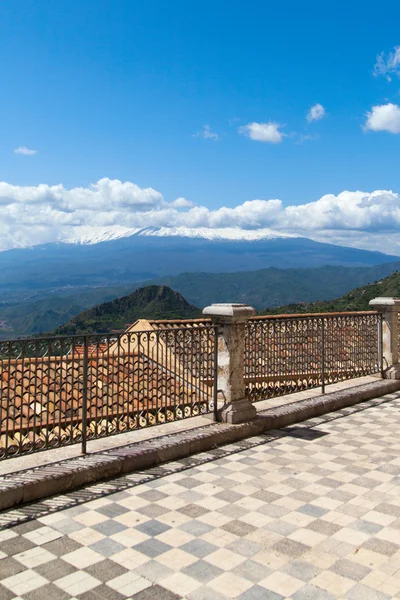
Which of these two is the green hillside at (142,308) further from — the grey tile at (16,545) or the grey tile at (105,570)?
the grey tile at (105,570)

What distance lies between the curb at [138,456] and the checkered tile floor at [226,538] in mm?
201

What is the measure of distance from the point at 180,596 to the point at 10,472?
2.20 meters

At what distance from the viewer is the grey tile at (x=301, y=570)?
10.8ft

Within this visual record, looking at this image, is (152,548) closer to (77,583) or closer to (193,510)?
(77,583)

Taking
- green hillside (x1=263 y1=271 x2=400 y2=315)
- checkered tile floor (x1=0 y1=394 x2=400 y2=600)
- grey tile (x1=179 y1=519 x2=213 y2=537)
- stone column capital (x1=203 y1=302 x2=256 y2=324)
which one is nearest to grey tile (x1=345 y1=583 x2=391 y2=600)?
checkered tile floor (x1=0 y1=394 x2=400 y2=600)

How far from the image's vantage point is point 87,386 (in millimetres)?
5355

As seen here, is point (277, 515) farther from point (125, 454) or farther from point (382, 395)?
point (382, 395)

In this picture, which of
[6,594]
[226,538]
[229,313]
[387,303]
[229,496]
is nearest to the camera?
[6,594]

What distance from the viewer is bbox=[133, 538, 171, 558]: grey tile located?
3.57 meters

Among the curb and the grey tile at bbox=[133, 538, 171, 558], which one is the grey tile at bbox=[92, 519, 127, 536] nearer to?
the grey tile at bbox=[133, 538, 171, 558]

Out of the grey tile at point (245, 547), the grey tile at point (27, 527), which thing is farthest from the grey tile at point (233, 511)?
the grey tile at point (27, 527)

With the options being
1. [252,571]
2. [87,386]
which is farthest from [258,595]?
[87,386]

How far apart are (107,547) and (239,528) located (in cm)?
103

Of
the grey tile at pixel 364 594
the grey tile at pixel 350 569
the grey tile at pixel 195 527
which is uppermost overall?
the grey tile at pixel 364 594
